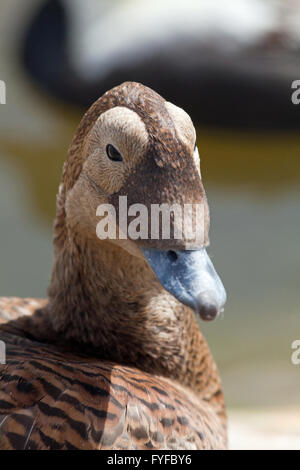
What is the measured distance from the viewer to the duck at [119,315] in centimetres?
217

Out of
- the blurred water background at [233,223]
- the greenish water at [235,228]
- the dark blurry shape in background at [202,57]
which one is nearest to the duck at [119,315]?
the blurred water background at [233,223]

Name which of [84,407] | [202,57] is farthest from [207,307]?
[202,57]

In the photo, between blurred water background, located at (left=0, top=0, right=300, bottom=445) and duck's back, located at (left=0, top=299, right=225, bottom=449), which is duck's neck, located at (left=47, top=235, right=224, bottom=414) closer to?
duck's back, located at (left=0, top=299, right=225, bottom=449)

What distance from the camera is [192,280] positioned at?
6.59ft

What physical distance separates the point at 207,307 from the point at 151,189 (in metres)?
0.43

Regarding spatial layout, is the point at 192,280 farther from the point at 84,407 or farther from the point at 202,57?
the point at 202,57

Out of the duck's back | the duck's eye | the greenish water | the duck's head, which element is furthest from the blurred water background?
Answer: the duck's eye

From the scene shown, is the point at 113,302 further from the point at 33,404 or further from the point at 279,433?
the point at 279,433

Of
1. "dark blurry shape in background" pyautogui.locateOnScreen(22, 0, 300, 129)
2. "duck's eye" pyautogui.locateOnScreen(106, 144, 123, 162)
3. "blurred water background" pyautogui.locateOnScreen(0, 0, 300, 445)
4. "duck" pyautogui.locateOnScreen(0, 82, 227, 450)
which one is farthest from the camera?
"dark blurry shape in background" pyautogui.locateOnScreen(22, 0, 300, 129)

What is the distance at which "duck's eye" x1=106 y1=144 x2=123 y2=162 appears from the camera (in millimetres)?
2301

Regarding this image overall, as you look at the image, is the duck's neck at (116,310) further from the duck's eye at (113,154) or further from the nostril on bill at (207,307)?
the nostril on bill at (207,307)

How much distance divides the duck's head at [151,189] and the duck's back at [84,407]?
1.37ft

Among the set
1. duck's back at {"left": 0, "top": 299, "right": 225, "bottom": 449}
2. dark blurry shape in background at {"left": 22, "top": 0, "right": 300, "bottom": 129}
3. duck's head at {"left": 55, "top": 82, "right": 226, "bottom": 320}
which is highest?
dark blurry shape in background at {"left": 22, "top": 0, "right": 300, "bottom": 129}

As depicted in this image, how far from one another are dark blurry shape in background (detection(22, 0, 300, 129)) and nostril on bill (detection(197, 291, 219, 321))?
4.85m
